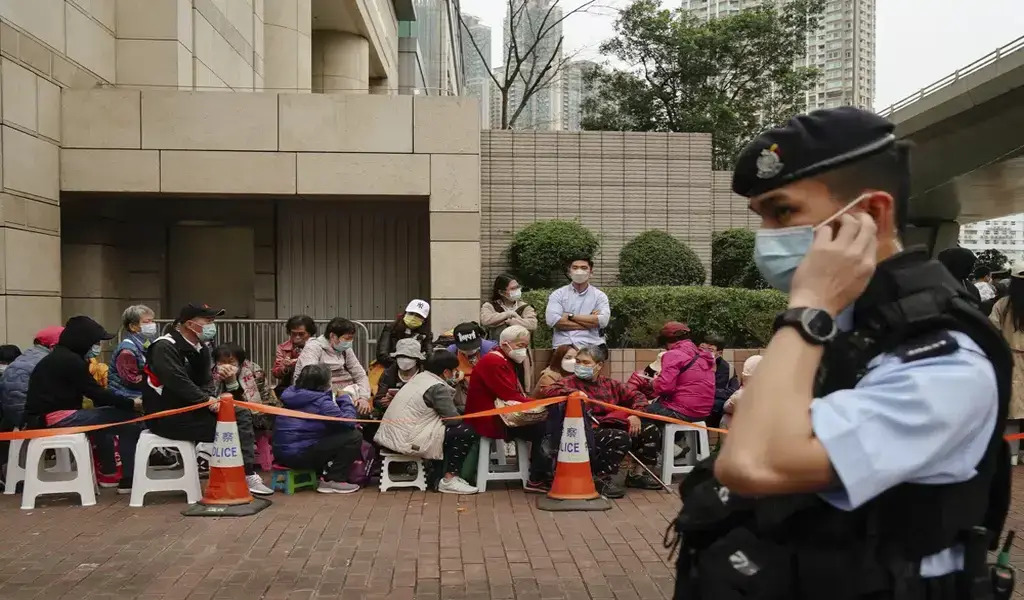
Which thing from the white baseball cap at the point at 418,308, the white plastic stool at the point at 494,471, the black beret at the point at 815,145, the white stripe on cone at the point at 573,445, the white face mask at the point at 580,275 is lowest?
the white plastic stool at the point at 494,471

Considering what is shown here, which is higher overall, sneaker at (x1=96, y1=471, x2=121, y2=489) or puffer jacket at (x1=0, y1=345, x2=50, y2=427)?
puffer jacket at (x1=0, y1=345, x2=50, y2=427)

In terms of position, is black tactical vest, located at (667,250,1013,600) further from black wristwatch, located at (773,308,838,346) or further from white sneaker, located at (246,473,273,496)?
white sneaker, located at (246,473,273,496)

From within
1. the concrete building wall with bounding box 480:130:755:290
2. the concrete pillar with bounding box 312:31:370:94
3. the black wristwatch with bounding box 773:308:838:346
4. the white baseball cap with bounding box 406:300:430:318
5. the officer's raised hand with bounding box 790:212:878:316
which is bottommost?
the white baseball cap with bounding box 406:300:430:318

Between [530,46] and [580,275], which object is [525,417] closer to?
[580,275]

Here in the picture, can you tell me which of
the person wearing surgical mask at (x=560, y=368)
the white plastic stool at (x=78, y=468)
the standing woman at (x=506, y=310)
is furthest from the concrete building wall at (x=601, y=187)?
the white plastic stool at (x=78, y=468)

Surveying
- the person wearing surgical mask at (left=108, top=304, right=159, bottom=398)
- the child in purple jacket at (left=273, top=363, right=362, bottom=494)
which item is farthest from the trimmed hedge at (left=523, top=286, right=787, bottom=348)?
the person wearing surgical mask at (left=108, top=304, right=159, bottom=398)

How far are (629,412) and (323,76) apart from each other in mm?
18641

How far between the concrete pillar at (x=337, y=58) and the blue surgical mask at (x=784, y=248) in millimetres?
23264

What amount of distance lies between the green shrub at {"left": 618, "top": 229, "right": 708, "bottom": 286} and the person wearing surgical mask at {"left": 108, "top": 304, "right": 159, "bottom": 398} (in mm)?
8481

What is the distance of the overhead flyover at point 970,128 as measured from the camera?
20.2 metres

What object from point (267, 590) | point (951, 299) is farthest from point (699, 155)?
point (951, 299)

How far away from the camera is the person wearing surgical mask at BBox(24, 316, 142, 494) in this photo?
819 centimetres

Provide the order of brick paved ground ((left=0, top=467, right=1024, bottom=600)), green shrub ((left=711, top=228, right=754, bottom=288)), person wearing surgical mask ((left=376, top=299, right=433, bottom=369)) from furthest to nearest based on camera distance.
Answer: green shrub ((left=711, top=228, right=754, bottom=288)) < person wearing surgical mask ((left=376, top=299, right=433, bottom=369)) < brick paved ground ((left=0, top=467, right=1024, bottom=600))

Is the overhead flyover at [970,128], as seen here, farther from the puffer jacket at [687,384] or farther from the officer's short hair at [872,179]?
the officer's short hair at [872,179]
